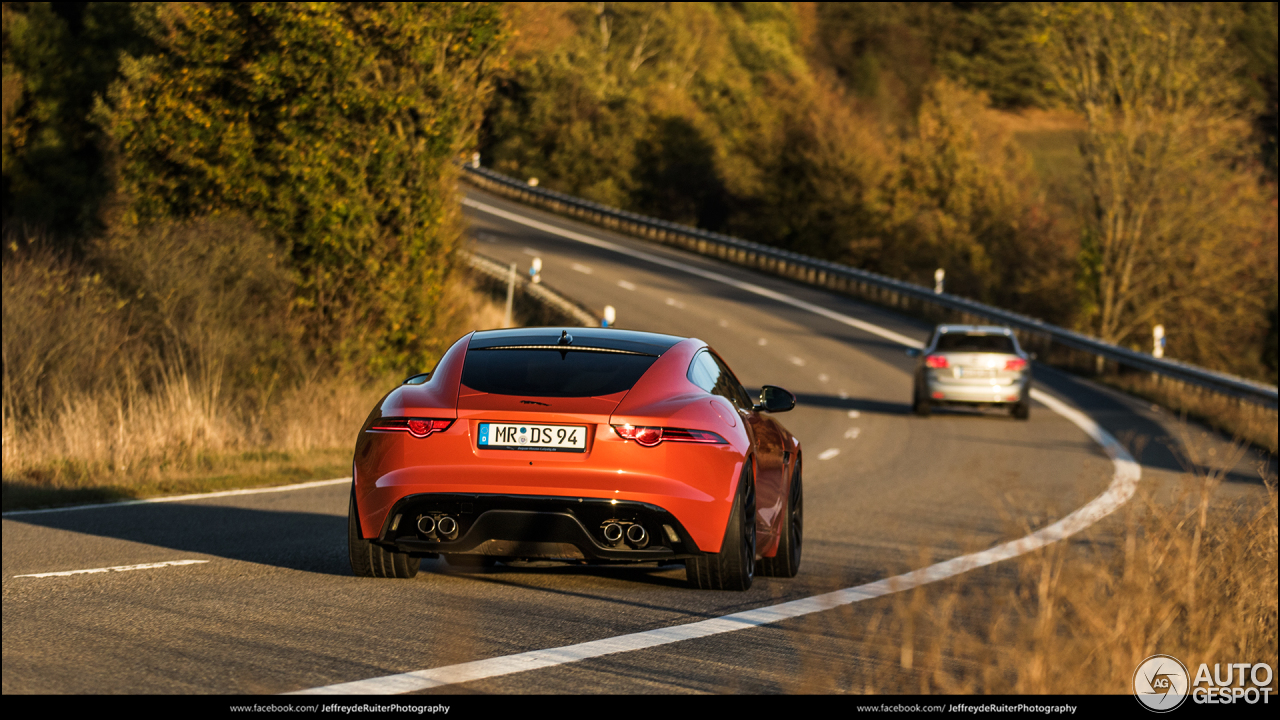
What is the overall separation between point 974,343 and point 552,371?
18.5 meters

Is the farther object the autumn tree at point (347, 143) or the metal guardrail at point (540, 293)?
the metal guardrail at point (540, 293)

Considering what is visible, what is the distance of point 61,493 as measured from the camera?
1312 centimetres

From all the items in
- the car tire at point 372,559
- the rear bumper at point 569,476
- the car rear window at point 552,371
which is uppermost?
the car rear window at point 552,371

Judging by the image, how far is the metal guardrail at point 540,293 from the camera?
35375 millimetres

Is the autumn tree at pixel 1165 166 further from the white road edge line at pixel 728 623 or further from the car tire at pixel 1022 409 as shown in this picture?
the white road edge line at pixel 728 623

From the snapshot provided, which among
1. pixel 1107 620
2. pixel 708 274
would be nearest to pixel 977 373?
pixel 1107 620

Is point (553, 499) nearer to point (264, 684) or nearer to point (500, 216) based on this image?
point (264, 684)

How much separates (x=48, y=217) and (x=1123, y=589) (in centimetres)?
4537

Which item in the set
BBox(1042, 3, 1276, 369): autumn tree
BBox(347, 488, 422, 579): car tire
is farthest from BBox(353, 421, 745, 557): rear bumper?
BBox(1042, 3, 1276, 369): autumn tree

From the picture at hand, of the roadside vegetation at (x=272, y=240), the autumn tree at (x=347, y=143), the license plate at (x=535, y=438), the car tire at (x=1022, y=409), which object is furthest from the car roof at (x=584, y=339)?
the car tire at (x=1022, y=409)

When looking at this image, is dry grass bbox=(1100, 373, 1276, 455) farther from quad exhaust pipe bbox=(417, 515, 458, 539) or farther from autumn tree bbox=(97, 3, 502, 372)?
quad exhaust pipe bbox=(417, 515, 458, 539)

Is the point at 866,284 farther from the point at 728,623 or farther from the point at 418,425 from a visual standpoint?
the point at 728,623

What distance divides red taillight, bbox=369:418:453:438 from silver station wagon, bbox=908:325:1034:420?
1836cm

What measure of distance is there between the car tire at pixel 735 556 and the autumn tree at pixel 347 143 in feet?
51.0
